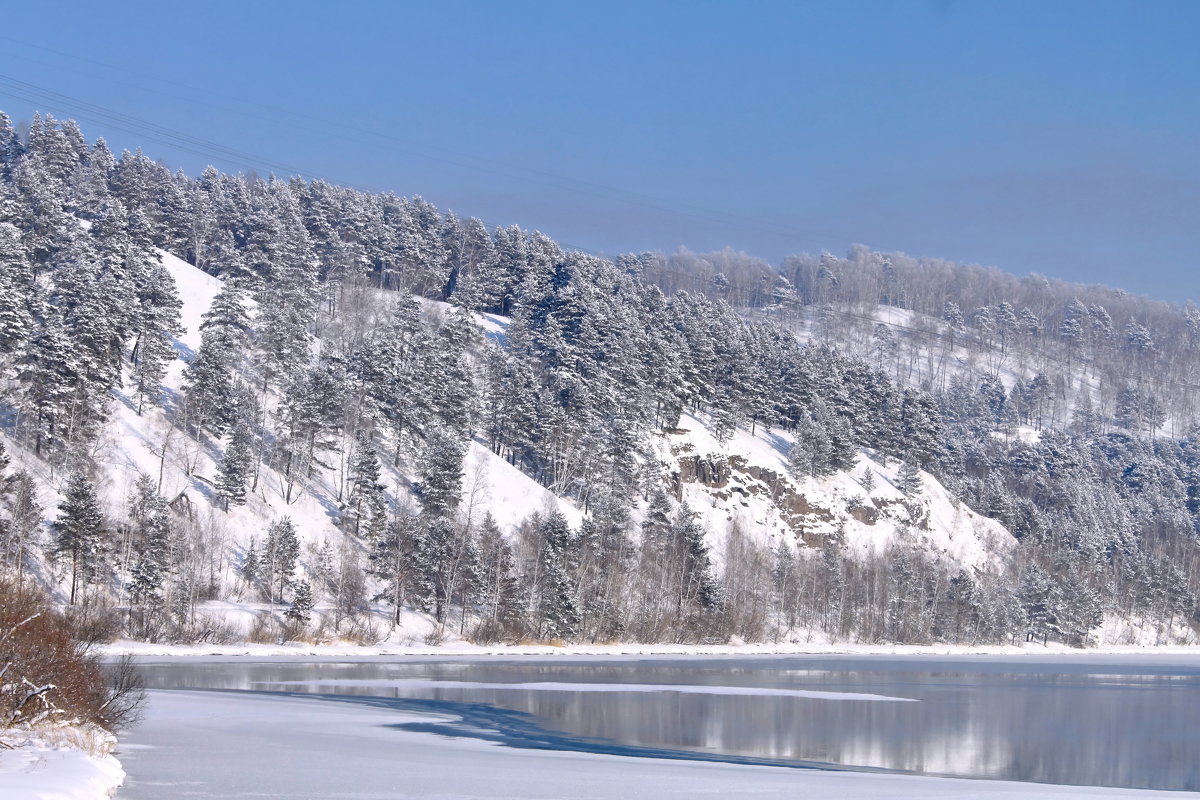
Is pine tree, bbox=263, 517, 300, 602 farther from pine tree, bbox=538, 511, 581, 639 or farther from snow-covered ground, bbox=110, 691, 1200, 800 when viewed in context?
snow-covered ground, bbox=110, 691, 1200, 800

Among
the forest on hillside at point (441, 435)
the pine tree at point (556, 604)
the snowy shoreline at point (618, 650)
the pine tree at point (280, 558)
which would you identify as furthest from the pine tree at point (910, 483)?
the pine tree at point (280, 558)

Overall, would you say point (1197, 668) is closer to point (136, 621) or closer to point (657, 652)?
point (657, 652)

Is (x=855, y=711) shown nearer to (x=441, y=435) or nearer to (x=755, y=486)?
(x=441, y=435)

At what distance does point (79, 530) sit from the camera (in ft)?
182

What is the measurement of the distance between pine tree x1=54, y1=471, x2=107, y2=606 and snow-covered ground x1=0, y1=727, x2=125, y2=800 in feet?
128

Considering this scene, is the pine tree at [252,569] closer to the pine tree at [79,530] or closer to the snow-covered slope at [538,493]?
the snow-covered slope at [538,493]

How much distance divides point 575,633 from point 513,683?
27943mm

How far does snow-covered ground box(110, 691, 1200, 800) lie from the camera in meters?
19.0

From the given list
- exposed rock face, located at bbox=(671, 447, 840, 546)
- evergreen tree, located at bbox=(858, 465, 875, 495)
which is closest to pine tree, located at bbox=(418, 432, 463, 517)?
exposed rock face, located at bbox=(671, 447, 840, 546)

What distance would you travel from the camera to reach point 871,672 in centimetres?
6359

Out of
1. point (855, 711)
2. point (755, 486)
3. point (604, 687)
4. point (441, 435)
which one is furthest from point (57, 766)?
point (755, 486)

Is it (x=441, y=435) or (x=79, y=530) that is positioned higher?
(x=441, y=435)

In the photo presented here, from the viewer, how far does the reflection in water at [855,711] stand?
28.3 m

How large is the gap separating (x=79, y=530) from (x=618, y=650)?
37068mm
